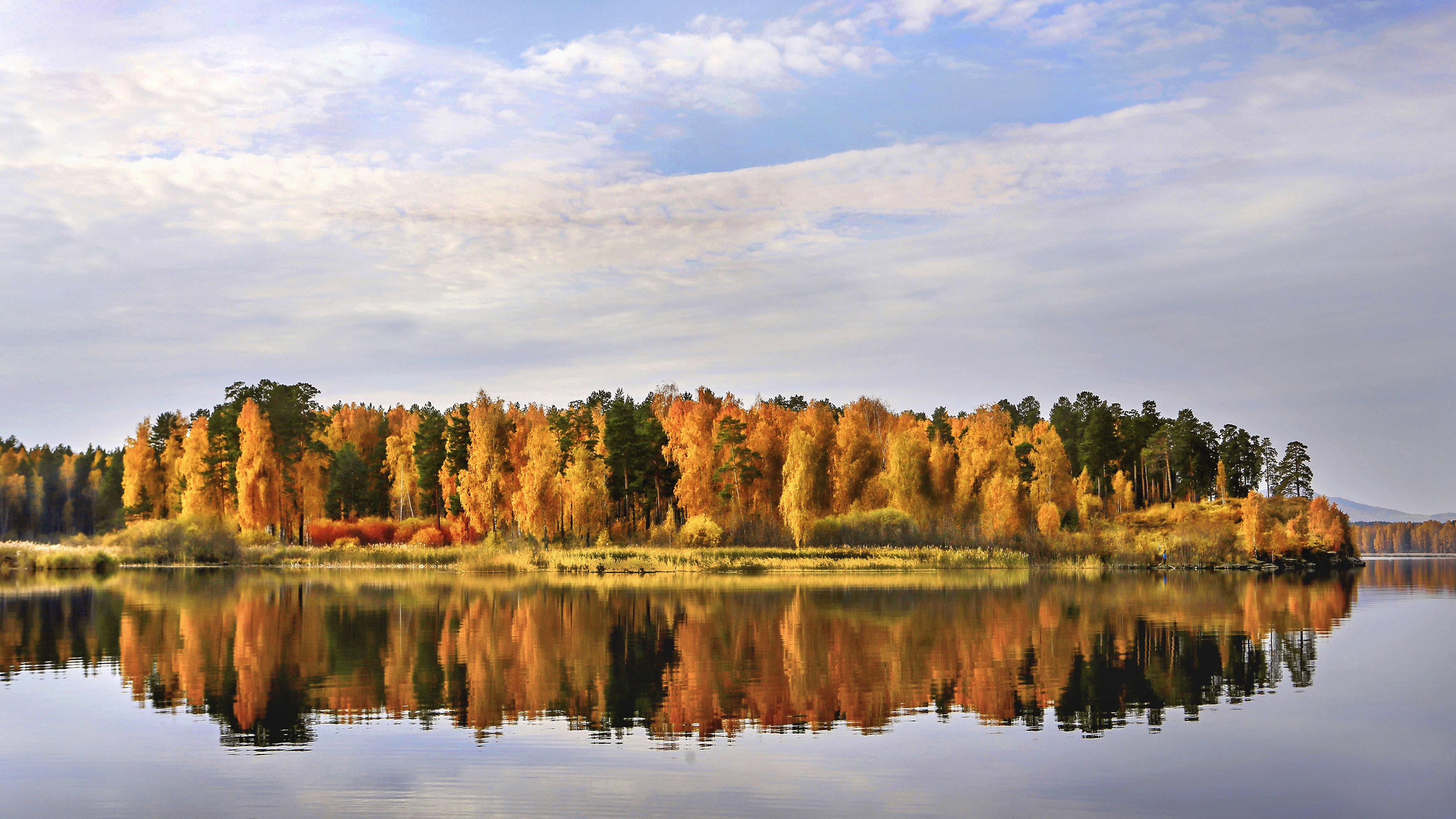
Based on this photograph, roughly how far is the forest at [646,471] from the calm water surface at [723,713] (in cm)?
4353

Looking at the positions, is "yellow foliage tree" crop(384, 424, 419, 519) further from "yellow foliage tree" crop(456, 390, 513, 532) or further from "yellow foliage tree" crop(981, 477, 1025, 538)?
"yellow foliage tree" crop(981, 477, 1025, 538)

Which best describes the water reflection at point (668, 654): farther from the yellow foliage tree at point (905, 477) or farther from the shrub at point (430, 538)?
the yellow foliage tree at point (905, 477)

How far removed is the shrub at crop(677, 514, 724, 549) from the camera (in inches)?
3204

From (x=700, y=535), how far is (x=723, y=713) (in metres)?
62.4

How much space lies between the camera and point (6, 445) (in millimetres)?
166250

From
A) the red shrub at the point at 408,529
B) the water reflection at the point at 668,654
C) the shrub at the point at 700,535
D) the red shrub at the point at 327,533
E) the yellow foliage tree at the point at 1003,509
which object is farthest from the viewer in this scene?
the red shrub at the point at 327,533

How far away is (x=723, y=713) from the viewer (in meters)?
19.5

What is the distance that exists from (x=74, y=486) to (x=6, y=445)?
28.6 metres

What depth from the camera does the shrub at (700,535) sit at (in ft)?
267

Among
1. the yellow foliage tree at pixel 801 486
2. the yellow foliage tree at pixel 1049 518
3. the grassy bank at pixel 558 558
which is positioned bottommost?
the grassy bank at pixel 558 558

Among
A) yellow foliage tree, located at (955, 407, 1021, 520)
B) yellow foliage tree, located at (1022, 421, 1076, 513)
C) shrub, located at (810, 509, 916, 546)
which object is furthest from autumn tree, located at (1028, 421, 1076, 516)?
shrub, located at (810, 509, 916, 546)

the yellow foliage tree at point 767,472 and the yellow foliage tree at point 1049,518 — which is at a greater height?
the yellow foliage tree at point 767,472

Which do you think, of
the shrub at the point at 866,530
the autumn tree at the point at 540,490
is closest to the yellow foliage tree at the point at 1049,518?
the shrub at the point at 866,530

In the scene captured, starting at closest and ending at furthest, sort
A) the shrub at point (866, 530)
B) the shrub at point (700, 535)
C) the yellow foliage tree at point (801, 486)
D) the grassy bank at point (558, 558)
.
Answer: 1. the grassy bank at point (558, 558)
2. the yellow foliage tree at point (801, 486)
3. the shrub at point (700, 535)
4. the shrub at point (866, 530)
